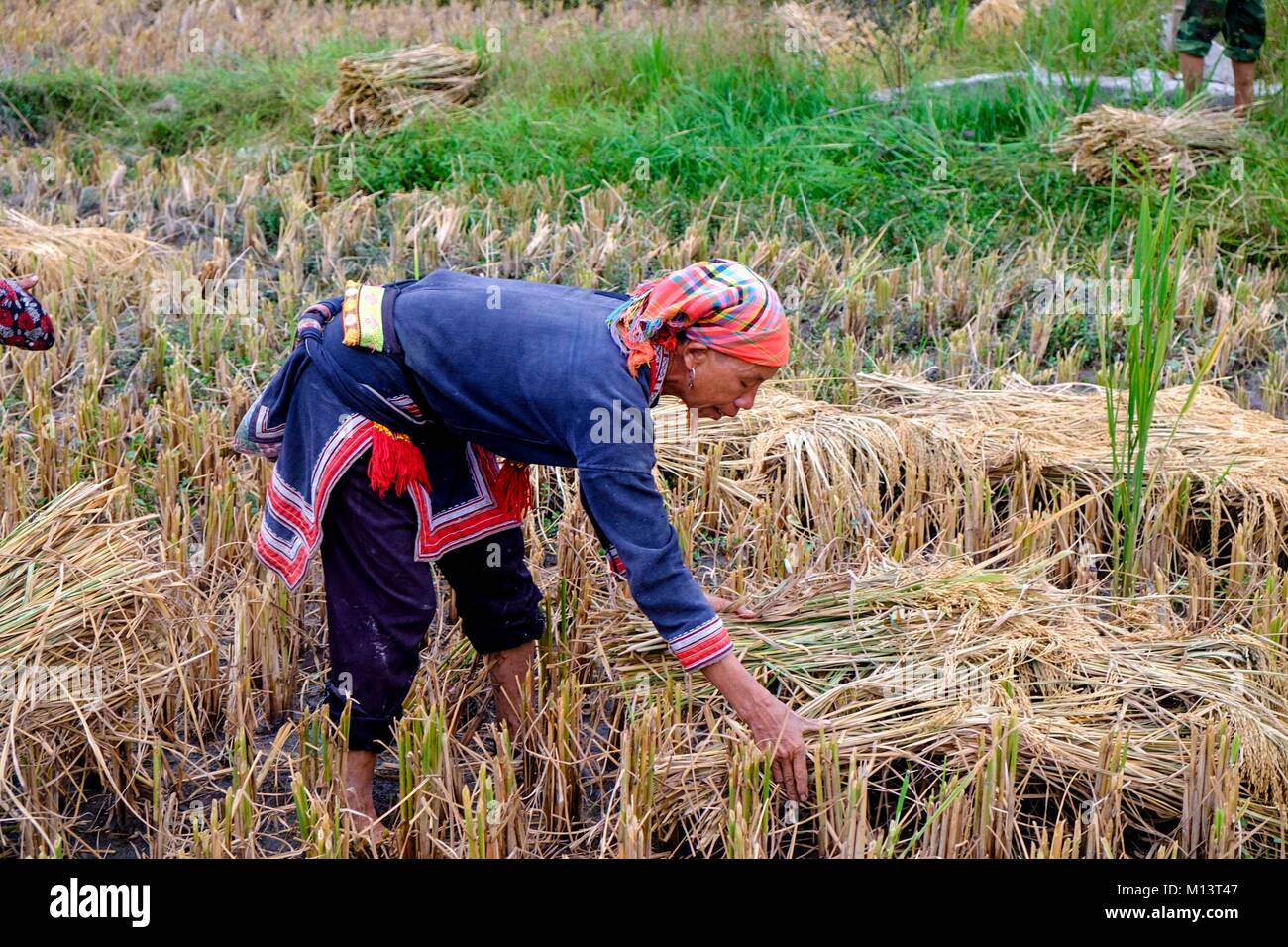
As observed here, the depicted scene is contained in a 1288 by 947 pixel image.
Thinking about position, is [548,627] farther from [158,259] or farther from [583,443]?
[158,259]

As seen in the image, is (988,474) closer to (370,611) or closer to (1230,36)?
(370,611)

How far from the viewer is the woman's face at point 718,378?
239cm

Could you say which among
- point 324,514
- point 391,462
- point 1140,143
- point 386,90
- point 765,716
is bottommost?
point 765,716

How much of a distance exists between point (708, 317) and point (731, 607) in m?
0.77

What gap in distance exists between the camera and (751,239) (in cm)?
571

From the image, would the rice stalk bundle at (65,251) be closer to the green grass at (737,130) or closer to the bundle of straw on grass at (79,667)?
the green grass at (737,130)

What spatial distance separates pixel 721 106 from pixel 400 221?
1.87m

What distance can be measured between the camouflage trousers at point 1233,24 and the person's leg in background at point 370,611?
5249 millimetres

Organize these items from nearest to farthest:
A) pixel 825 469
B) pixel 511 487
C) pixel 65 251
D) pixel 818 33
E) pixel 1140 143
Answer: pixel 511 487, pixel 825 469, pixel 65 251, pixel 1140 143, pixel 818 33

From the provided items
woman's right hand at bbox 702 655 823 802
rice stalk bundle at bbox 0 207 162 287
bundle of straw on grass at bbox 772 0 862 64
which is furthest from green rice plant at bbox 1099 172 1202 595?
bundle of straw on grass at bbox 772 0 862 64

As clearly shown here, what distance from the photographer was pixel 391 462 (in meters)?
2.54

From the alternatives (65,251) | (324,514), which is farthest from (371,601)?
(65,251)

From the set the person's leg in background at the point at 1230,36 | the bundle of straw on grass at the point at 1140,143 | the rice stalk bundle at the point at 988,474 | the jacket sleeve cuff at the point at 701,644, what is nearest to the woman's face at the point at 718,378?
the jacket sleeve cuff at the point at 701,644

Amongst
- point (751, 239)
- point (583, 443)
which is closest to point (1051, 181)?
point (751, 239)
